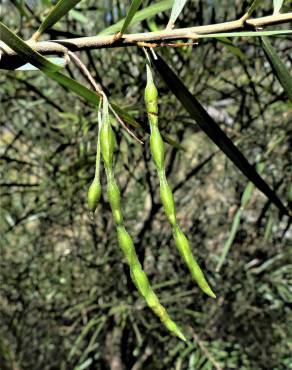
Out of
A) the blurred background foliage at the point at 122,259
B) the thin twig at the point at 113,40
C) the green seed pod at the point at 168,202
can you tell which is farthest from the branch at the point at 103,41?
the blurred background foliage at the point at 122,259

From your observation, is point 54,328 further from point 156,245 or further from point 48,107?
point 48,107

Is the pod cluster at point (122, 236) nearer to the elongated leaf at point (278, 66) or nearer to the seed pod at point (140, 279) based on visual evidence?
the seed pod at point (140, 279)

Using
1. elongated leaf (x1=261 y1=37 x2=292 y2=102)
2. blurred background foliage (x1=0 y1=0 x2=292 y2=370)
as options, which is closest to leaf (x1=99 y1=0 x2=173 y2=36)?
elongated leaf (x1=261 y1=37 x2=292 y2=102)

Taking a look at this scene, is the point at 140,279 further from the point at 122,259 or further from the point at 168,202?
the point at 122,259

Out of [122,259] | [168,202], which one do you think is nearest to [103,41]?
[168,202]

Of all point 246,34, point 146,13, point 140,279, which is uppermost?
point 146,13

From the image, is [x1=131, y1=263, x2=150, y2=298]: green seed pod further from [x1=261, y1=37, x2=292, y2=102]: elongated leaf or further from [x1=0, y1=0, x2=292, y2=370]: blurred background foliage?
[x1=0, y1=0, x2=292, y2=370]: blurred background foliage
